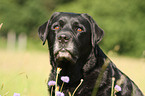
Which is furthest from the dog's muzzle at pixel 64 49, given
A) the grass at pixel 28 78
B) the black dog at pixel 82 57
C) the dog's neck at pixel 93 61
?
the grass at pixel 28 78

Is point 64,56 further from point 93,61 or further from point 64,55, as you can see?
point 93,61

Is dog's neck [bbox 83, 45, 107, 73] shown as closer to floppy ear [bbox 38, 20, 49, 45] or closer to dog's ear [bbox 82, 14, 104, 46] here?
dog's ear [bbox 82, 14, 104, 46]

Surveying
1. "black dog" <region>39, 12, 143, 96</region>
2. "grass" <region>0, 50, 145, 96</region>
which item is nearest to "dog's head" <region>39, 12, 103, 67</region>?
"black dog" <region>39, 12, 143, 96</region>

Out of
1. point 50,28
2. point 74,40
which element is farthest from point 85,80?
point 50,28

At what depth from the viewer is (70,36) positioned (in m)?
3.49

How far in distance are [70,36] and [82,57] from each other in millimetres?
501

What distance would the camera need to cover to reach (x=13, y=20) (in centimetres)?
4431

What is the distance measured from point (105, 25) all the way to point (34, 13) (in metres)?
19.4

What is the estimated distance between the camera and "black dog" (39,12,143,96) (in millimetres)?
3555

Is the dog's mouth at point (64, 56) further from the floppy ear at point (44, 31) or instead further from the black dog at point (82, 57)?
the floppy ear at point (44, 31)

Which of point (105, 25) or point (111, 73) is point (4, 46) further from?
point (111, 73)

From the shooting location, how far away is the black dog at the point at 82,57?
355 centimetres

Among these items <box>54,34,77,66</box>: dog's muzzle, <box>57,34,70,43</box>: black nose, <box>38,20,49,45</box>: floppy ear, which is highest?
<box>38,20,49,45</box>: floppy ear

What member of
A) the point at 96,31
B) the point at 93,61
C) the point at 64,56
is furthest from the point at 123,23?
the point at 64,56
